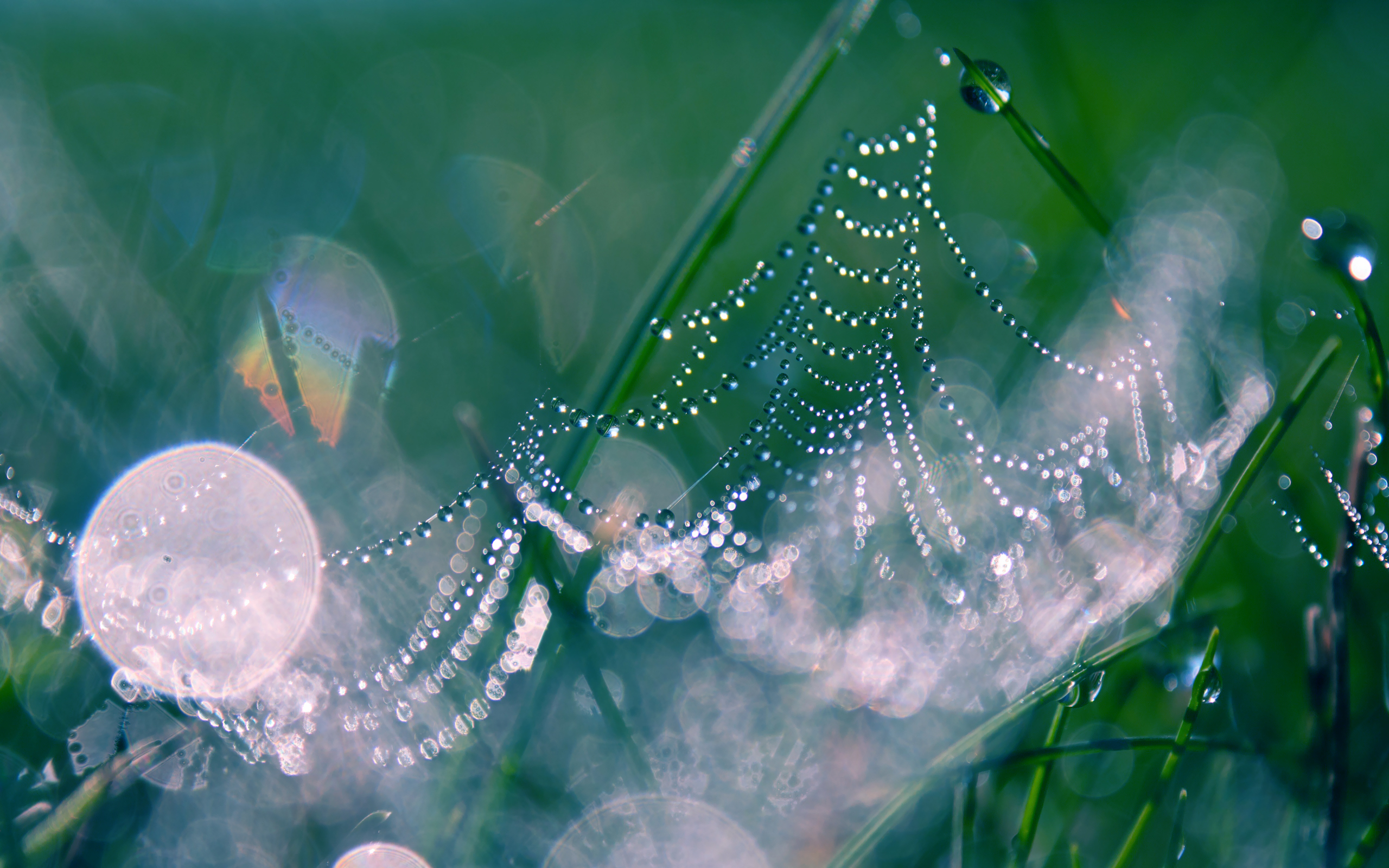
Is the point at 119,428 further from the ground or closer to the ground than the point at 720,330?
closer to the ground

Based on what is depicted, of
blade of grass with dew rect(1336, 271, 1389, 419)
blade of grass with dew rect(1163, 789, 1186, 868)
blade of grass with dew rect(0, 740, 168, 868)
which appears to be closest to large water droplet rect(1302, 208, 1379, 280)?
blade of grass with dew rect(1336, 271, 1389, 419)

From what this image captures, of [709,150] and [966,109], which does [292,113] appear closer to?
[709,150]

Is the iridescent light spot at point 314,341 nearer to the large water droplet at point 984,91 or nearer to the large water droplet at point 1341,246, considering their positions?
the large water droplet at point 984,91

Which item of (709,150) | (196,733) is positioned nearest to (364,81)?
(709,150)

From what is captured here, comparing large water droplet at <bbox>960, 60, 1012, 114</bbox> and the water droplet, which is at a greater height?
large water droplet at <bbox>960, 60, 1012, 114</bbox>

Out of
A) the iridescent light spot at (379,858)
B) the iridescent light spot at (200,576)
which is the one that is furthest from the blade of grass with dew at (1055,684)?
the iridescent light spot at (200,576)

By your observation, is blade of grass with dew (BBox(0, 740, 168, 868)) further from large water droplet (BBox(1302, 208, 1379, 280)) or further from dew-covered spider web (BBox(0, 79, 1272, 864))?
large water droplet (BBox(1302, 208, 1379, 280))
